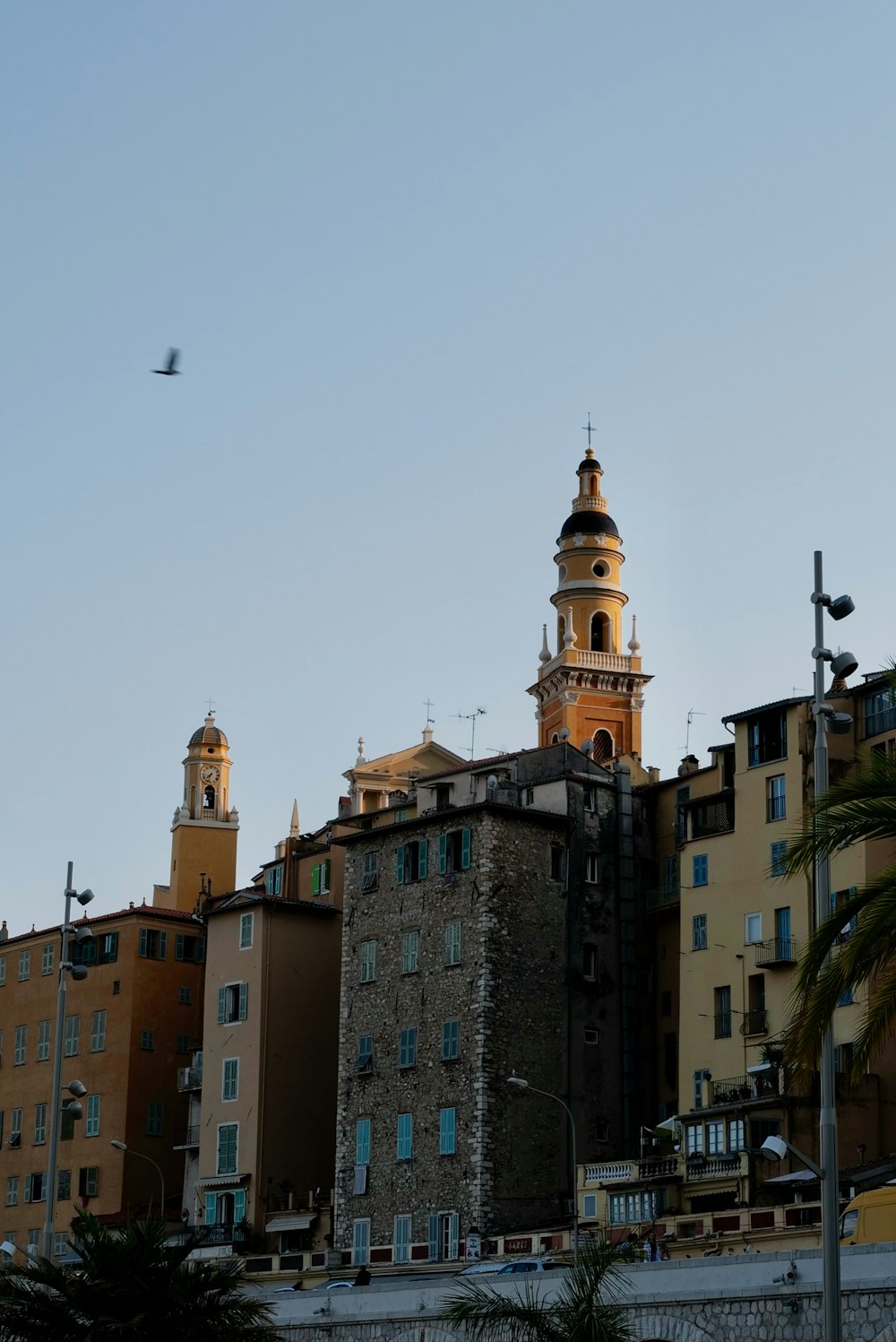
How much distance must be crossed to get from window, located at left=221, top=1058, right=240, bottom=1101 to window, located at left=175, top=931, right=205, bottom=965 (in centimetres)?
926

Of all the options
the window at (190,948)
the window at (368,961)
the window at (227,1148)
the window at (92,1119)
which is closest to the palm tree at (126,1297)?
the window at (368,961)

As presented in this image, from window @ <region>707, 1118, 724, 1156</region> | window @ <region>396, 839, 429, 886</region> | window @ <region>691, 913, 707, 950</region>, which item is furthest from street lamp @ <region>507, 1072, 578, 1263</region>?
window @ <region>396, 839, 429, 886</region>

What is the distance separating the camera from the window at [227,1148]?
255 feet

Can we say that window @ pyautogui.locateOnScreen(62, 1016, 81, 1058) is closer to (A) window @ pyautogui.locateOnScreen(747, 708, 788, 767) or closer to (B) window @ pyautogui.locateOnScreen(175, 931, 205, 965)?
A: (B) window @ pyautogui.locateOnScreen(175, 931, 205, 965)

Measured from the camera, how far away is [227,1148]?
78.2 m

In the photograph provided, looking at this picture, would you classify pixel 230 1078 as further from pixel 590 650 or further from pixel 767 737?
pixel 590 650

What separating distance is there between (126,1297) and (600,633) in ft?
264

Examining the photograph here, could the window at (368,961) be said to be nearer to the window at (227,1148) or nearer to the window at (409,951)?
the window at (409,951)

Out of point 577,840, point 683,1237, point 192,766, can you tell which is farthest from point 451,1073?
point 192,766

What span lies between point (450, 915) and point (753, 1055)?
11442mm

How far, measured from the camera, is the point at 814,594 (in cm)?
3209

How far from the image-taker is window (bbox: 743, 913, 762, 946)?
67625mm

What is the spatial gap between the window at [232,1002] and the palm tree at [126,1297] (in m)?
44.7

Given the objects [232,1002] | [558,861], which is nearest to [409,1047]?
[558,861]
